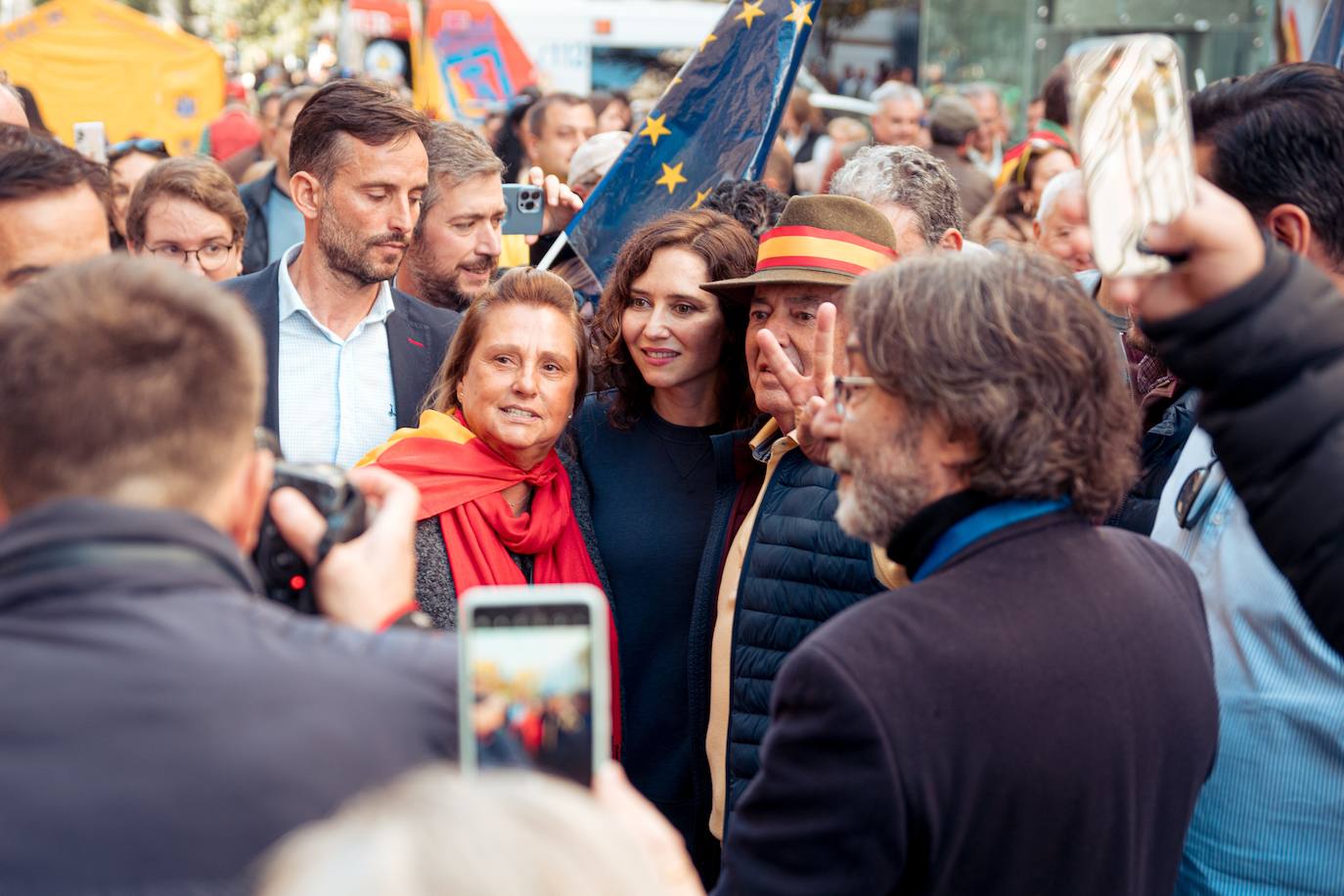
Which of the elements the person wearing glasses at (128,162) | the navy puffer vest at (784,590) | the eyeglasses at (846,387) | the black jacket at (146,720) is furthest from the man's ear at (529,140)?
the black jacket at (146,720)

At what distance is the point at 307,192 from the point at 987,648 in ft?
9.83

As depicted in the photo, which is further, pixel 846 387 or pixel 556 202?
pixel 556 202

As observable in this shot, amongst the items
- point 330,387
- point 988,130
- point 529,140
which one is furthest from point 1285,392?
point 988,130

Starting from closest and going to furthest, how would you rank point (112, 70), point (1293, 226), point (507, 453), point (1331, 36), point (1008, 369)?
point (1008, 369), point (1293, 226), point (507, 453), point (1331, 36), point (112, 70)

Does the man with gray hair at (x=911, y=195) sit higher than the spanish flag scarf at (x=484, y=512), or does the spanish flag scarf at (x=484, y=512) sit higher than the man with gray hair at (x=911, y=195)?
the man with gray hair at (x=911, y=195)

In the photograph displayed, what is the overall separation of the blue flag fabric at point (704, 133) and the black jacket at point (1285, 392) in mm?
3222

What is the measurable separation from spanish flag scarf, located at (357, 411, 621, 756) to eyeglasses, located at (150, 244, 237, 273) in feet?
6.61

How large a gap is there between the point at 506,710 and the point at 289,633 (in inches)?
9.7

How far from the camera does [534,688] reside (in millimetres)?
1365

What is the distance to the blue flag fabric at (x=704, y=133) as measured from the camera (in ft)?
15.8

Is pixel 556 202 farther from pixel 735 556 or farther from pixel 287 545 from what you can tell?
pixel 287 545

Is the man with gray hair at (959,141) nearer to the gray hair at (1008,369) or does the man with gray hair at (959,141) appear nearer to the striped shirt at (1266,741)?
the striped shirt at (1266,741)

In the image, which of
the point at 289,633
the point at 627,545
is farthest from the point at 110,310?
the point at 627,545

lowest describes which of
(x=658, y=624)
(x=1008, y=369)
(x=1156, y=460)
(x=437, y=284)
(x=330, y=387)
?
(x=658, y=624)
